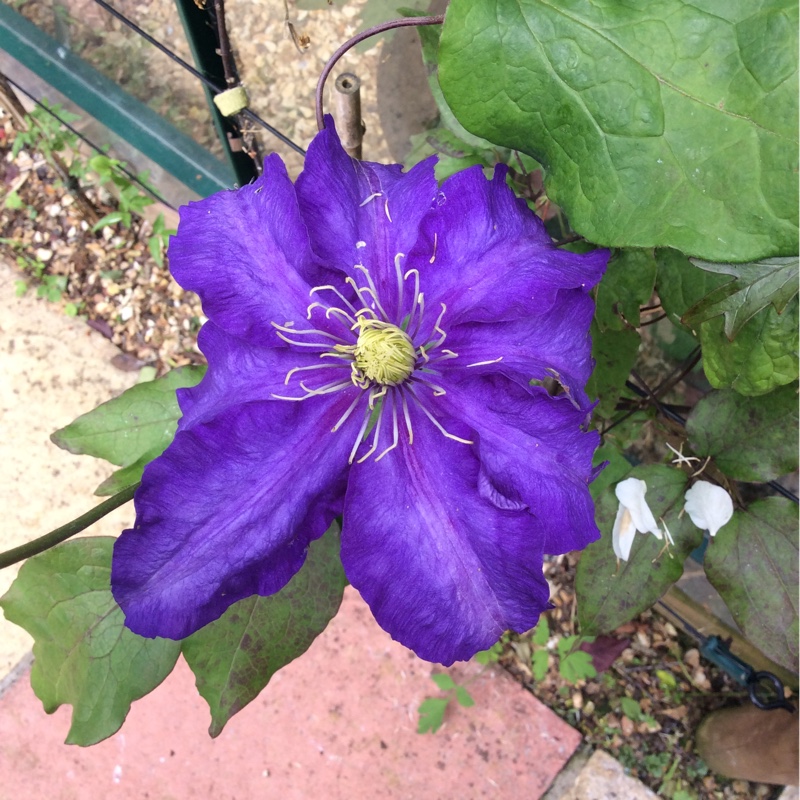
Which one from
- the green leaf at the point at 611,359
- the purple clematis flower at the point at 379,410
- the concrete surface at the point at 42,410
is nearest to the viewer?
the purple clematis flower at the point at 379,410

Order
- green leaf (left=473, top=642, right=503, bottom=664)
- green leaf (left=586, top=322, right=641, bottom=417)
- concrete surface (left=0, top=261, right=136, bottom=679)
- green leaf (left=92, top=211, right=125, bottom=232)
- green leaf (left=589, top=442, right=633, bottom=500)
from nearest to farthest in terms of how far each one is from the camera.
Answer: green leaf (left=586, top=322, right=641, bottom=417) → green leaf (left=589, top=442, right=633, bottom=500) → green leaf (left=473, top=642, right=503, bottom=664) → concrete surface (left=0, top=261, right=136, bottom=679) → green leaf (left=92, top=211, right=125, bottom=232)

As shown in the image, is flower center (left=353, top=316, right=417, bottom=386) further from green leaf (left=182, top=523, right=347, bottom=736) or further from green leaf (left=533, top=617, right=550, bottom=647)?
green leaf (left=533, top=617, right=550, bottom=647)

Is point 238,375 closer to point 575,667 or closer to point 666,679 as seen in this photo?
point 575,667

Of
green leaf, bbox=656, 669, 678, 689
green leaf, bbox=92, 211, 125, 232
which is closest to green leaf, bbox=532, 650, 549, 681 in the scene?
green leaf, bbox=656, 669, 678, 689

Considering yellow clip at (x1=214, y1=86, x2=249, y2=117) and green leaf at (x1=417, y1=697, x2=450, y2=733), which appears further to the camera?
green leaf at (x1=417, y1=697, x2=450, y2=733)

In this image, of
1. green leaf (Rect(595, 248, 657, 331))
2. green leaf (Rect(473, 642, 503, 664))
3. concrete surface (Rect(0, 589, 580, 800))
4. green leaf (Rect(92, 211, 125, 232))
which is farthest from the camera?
green leaf (Rect(92, 211, 125, 232))

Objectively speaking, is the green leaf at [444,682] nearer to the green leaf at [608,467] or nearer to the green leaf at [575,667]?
the green leaf at [575,667]

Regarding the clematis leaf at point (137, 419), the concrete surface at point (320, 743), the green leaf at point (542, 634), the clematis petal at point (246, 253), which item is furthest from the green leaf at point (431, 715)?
the clematis petal at point (246, 253)
